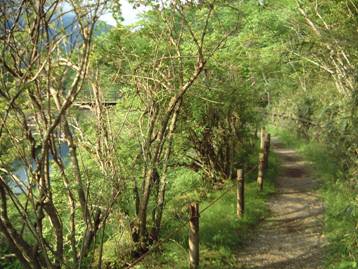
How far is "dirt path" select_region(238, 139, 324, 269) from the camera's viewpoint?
7.85 meters

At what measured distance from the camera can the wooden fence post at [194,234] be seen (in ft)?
23.8

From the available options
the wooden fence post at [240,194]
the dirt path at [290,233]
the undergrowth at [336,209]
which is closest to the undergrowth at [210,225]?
the wooden fence post at [240,194]

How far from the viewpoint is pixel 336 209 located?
9.55 metres

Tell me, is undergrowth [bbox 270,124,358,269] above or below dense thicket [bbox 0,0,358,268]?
below

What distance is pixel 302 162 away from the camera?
643 inches

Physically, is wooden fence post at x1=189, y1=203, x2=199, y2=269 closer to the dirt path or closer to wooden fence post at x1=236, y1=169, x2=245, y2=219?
the dirt path

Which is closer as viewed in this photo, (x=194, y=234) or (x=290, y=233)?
(x=194, y=234)

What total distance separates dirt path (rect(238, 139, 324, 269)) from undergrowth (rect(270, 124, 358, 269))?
0.26m

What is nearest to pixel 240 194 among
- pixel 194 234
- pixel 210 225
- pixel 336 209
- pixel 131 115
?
Answer: pixel 210 225

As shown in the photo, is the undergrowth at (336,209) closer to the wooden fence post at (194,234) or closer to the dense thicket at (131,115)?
the dense thicket at (131,115)

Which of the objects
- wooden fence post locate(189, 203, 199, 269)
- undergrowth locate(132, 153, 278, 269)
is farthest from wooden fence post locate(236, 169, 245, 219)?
→ wooden fence post locate(189, 203, 199, 269)

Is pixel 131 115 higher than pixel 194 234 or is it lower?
higher

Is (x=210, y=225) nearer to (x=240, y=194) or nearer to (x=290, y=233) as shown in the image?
(x=240, y=194)

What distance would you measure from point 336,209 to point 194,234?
4.07 metres
